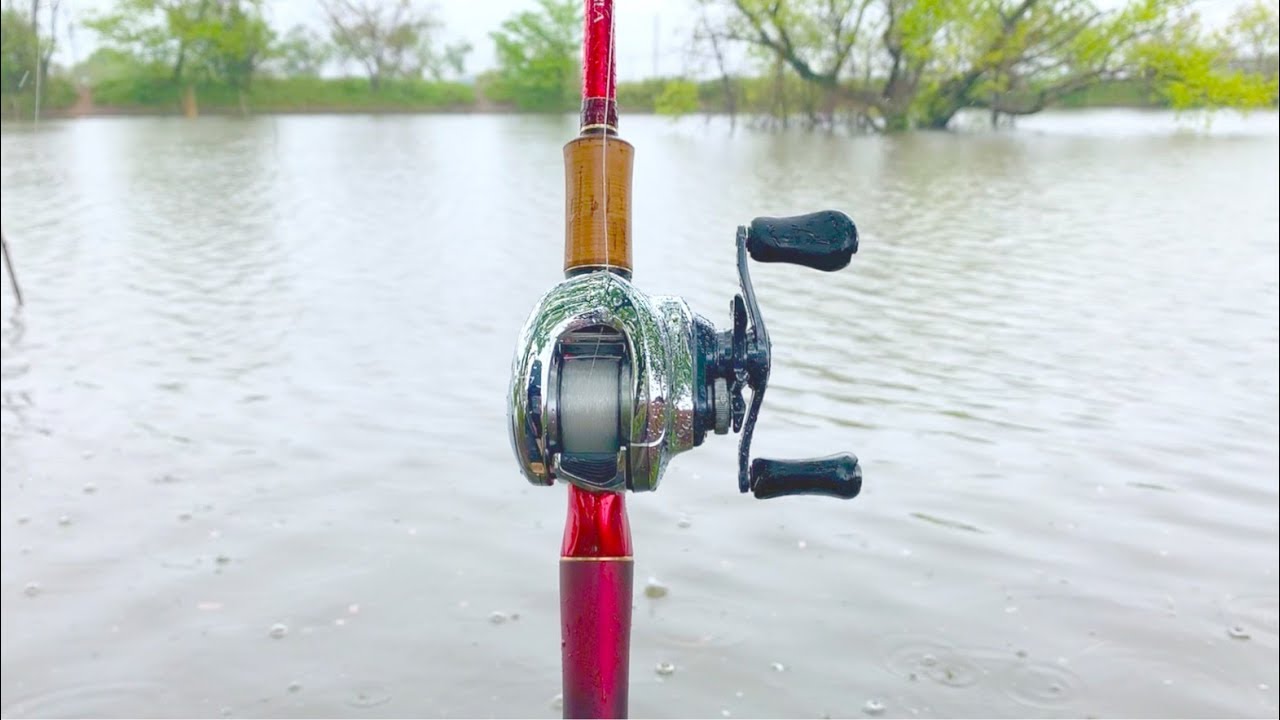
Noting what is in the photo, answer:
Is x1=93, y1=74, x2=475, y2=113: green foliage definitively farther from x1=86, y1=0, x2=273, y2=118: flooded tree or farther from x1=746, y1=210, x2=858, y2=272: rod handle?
x1=746, y1=210, x2=858, y2=272: rod handle

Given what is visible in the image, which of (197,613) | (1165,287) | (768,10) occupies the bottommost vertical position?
(197,613)

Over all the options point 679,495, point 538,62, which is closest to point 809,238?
point 679,495

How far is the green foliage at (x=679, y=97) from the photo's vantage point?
92.5 ft

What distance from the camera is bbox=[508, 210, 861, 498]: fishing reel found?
1087 mm

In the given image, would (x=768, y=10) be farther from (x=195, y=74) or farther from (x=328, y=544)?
(x=195, y=74)

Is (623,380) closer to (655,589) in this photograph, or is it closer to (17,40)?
(655,589)

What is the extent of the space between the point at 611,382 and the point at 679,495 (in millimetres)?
2673

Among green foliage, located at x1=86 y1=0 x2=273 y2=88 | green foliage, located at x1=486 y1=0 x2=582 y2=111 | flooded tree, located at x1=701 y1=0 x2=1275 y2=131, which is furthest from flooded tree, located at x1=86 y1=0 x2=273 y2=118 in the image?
flooded tree, located at x1=701 y1=0 x2=1275 y2=131

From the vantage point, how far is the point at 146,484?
3.87 metres

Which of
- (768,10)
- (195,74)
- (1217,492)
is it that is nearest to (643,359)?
(1217,492)

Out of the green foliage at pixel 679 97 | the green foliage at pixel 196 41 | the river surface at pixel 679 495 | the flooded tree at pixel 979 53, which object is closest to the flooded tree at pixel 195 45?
the green foliage at pixel 196 41

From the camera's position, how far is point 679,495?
373 centimetres

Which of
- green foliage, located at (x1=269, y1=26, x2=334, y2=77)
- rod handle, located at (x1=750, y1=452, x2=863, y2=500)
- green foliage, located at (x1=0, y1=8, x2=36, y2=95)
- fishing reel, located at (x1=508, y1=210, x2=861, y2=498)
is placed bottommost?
rod handle, located at (x1=750, y1=452, x2=863, y2=500)

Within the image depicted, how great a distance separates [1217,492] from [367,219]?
329 inches
